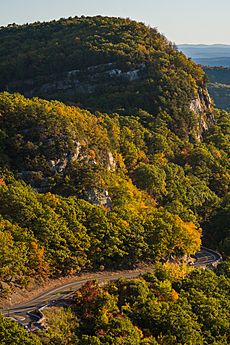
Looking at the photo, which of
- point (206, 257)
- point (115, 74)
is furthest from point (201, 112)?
point (206, 257)

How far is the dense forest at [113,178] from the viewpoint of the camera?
179 feet

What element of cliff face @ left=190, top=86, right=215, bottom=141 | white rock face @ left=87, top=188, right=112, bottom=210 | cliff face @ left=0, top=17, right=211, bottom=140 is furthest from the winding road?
cliff face @ left=190, top=86, right=215, bottom=141

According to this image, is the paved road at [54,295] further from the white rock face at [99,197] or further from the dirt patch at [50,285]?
the white rock face at [99,197]

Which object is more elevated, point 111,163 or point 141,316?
point 111,163

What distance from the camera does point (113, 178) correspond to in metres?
87.5

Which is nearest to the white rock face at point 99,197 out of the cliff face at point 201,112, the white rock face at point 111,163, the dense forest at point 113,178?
the dense forest at point 113,178

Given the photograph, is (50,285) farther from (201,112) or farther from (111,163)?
(201,112)

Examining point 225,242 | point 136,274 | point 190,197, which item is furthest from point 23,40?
point 136,274

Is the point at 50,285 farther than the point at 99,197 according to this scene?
No

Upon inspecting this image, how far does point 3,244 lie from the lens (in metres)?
54.4

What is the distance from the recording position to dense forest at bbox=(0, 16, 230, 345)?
5453 centimetres

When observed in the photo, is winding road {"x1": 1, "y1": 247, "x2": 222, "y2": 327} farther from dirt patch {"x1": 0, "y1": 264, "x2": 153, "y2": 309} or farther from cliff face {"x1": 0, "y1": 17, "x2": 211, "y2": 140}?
cliff face {"x1": 0, "y1": 17, "x2": 211, "y2": 140}

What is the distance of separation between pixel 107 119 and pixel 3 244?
5243 cm

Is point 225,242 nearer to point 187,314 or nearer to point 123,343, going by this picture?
point 187,314
